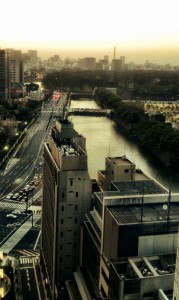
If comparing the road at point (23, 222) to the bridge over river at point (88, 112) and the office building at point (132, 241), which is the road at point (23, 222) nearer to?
the office building at point (132, 241)

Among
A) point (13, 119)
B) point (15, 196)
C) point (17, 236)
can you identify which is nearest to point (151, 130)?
point (13, 119)

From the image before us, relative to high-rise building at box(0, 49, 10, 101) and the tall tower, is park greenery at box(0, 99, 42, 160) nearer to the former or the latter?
high-rise building at box(0, 49, 10, 101)

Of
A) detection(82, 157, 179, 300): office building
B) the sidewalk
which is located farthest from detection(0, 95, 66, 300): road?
detection(82, 157, 179, 300): office building

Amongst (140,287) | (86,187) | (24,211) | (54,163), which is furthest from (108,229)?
(24,211)

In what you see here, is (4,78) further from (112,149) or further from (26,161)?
(26,161)

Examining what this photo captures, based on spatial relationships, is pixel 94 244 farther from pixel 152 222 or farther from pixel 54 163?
pixel 54 163

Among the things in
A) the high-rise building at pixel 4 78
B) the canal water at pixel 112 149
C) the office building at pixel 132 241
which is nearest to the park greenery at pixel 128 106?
the canal water at pixel 112 149
